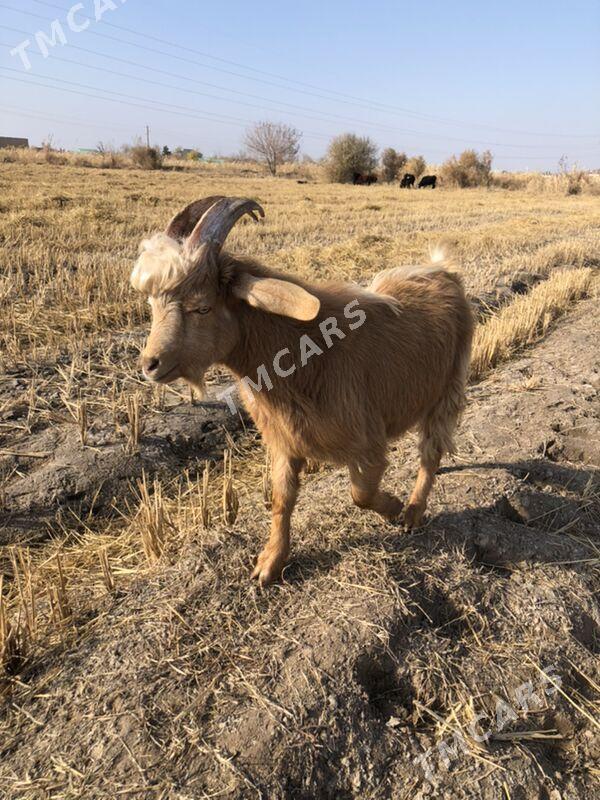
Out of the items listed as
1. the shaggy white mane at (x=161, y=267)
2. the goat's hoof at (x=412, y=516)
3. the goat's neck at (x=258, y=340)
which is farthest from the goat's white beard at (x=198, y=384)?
the goat's hoof at (x=412, y=516)

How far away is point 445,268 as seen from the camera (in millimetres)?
4375

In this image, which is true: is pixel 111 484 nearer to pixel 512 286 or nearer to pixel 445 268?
pixel 445 268

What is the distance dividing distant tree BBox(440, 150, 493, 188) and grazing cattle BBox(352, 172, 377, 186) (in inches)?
245

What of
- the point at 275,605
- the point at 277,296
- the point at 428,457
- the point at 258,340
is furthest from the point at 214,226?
the point at 428,457

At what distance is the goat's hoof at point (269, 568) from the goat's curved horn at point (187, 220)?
6.14ft

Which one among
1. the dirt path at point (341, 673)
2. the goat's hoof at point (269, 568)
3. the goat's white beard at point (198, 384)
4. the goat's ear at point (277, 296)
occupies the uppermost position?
the goat's ear at point (277, 296)

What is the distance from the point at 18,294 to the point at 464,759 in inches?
309

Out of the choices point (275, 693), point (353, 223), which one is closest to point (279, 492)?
point (275, 693)

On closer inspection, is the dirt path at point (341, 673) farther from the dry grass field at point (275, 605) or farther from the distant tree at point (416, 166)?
the distant tree at point (416, 166)

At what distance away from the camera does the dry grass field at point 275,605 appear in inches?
96.0

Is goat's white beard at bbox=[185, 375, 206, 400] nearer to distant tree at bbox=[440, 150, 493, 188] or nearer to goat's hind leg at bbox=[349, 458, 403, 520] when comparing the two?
goat's hind leg at bbox=[349, 458, 403, 520]

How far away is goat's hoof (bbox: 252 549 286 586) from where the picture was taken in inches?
128

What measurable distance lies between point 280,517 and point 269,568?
0.30 meters

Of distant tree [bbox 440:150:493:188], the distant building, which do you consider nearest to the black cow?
distant tree [bbox 440:150:493:188]
